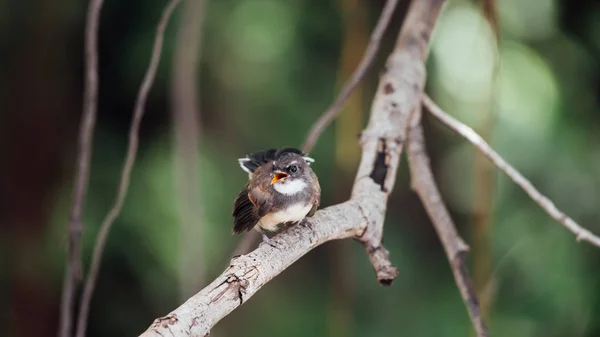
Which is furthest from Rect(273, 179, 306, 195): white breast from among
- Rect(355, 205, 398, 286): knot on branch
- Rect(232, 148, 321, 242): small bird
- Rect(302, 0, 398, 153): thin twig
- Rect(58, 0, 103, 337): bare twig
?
Rect(58, 0, 103, 337): bare twig

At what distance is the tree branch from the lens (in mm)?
901

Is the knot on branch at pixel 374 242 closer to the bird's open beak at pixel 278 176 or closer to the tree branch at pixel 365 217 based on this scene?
the tree branch at pixel 365 217

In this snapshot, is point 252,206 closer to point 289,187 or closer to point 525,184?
point 289,187

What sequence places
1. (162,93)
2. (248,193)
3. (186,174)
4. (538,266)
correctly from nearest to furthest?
(248,193) < (186,174) < (538,266) < (162,93)

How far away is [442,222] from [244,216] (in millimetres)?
518

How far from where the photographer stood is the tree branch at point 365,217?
901mm

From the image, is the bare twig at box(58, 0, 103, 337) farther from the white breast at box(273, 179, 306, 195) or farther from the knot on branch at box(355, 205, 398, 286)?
the knot on branch at box(355, 205, 398, 286)

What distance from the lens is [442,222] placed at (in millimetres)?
1636

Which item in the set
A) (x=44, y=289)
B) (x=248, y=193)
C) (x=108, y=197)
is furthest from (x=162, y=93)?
(x=248, y=193)

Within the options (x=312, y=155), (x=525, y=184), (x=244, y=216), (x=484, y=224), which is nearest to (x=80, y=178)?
(x=244, y=216)

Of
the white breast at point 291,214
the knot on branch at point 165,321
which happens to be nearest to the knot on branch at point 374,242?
the white breast at point 291,214

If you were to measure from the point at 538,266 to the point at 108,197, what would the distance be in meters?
1.56

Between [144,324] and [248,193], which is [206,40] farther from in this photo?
[248,193]

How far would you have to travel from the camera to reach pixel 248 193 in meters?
1.39
